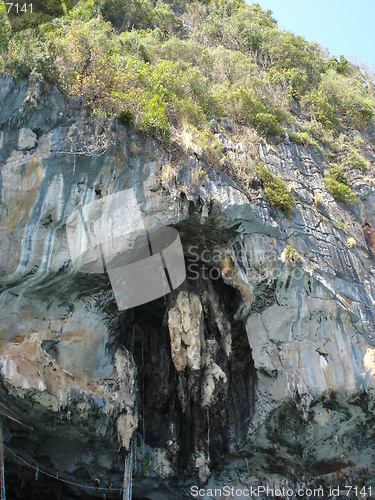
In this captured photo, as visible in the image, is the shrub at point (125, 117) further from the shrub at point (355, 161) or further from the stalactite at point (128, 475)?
the stalactite at point (128, 475)

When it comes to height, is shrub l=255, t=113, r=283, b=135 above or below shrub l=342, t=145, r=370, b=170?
above

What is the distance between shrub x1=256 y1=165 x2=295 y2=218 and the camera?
40.4ft

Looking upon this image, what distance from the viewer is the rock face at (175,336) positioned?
10.2 metres

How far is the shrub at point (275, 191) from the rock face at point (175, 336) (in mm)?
338

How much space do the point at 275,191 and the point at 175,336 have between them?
4322 millimetres

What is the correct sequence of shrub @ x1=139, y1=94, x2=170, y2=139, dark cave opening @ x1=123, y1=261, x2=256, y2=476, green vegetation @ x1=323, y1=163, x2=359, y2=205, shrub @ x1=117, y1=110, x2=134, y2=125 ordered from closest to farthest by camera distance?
shrub @ x1=117, y1=110, x2=134, y2=125, shrub @ x1=139, y1=94, x2=170, y2=139, dark cave opening @ x1=123, y1=261, x2=256, y2=476, green vegetation @ x1=323, y1=163, x2=359, y2=205

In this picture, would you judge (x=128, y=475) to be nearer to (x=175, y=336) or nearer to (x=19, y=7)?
(x=175, y=336)

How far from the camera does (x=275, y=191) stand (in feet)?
41.0

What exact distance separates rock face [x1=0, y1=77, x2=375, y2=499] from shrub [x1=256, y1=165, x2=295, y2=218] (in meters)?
0.34

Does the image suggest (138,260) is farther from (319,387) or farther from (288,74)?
(288,74)

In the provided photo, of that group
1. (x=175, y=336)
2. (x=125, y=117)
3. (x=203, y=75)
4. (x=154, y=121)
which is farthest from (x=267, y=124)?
(x=175, y=336)

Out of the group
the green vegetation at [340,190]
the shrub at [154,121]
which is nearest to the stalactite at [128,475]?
the shrub at [154,121]

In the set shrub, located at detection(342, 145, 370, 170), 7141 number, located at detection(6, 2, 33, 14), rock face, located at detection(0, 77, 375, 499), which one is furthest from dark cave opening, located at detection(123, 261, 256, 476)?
7141 number, located at detection(6, 2, 33, 14)

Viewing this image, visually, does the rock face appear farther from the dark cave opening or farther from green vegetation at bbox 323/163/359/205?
green vegetation at bbox 323/163/359/205
